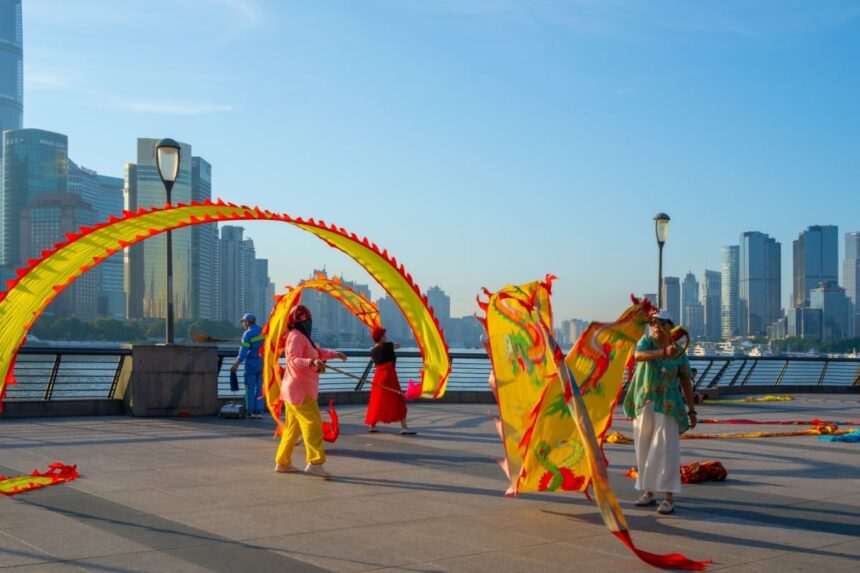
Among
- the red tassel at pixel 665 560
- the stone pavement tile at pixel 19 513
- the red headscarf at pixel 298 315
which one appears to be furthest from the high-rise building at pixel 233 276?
the red tassel at pixel 665 560

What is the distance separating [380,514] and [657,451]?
2.42m

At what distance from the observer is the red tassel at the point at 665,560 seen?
6410mm

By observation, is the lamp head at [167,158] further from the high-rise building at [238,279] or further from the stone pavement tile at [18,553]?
the high-rise building at [238,279]

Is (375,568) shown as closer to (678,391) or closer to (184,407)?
(678,391)

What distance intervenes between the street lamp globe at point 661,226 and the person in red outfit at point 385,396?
10.4 metres

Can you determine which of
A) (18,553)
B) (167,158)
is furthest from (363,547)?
(167,158)

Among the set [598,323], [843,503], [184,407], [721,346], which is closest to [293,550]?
[598,323]

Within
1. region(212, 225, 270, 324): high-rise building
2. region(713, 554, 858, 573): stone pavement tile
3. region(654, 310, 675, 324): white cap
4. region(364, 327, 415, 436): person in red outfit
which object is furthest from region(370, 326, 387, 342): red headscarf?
region(212, 225, 270, 324): high-rise building

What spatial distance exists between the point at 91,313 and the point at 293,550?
10304 cm

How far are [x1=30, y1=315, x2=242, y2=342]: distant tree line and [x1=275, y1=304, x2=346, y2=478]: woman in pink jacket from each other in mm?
40273

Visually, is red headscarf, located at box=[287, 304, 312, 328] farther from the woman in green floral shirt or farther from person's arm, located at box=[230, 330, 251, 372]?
person's arm, located at box=[230, 330, 251, 372]

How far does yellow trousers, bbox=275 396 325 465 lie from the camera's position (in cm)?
1039

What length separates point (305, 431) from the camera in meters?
10.6

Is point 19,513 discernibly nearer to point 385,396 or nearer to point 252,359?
point 385,396
